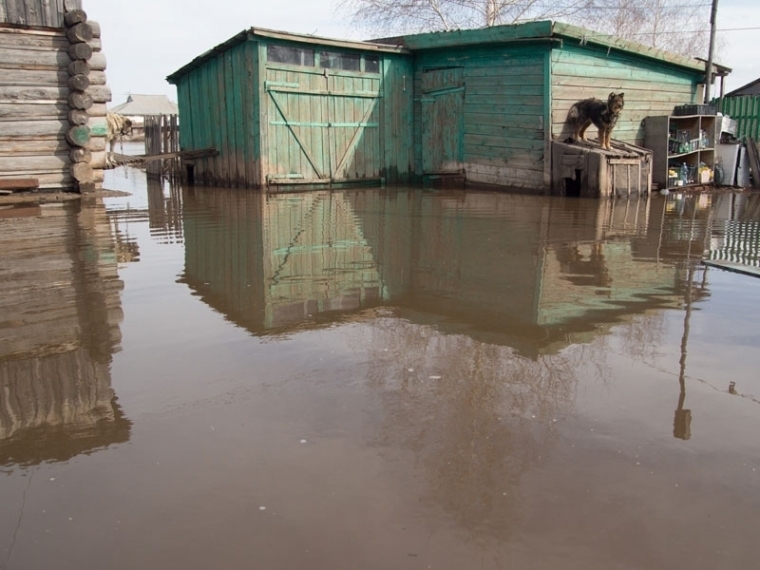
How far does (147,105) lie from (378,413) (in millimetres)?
54032

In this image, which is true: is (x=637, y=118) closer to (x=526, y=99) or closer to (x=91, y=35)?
(x=526, y=99)

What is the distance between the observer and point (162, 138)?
19.3m

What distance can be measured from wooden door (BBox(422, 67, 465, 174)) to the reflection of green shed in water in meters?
0.03

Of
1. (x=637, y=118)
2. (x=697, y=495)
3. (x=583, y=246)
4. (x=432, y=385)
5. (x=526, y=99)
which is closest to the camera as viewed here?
(x=697, y=495)

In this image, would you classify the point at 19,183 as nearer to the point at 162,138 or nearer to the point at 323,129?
the point at 323,129

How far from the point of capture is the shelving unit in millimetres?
14656

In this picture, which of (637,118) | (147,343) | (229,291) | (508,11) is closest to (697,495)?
(147,343)

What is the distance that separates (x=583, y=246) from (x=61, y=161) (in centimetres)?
819

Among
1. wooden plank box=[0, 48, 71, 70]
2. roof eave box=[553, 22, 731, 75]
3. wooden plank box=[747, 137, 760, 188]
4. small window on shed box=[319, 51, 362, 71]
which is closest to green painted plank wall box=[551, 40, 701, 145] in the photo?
roof eave box=[553, 22, 731, 75]

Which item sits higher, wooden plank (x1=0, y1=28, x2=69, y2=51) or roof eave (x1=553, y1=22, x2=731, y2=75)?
roof eave (x1=553, y1=22, x2=731, y2=75)

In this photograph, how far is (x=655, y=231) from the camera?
761 centimetres

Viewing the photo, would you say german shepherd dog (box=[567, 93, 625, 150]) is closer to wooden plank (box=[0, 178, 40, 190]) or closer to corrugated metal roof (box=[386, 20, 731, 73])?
corrugated metal roof (box=[386, 20, 731, 73])

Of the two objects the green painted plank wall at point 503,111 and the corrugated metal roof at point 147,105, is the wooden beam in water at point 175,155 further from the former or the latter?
the corrugated metal roof at point 147,105

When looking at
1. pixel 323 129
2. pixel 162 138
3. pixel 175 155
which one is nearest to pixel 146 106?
pixel 162 138
